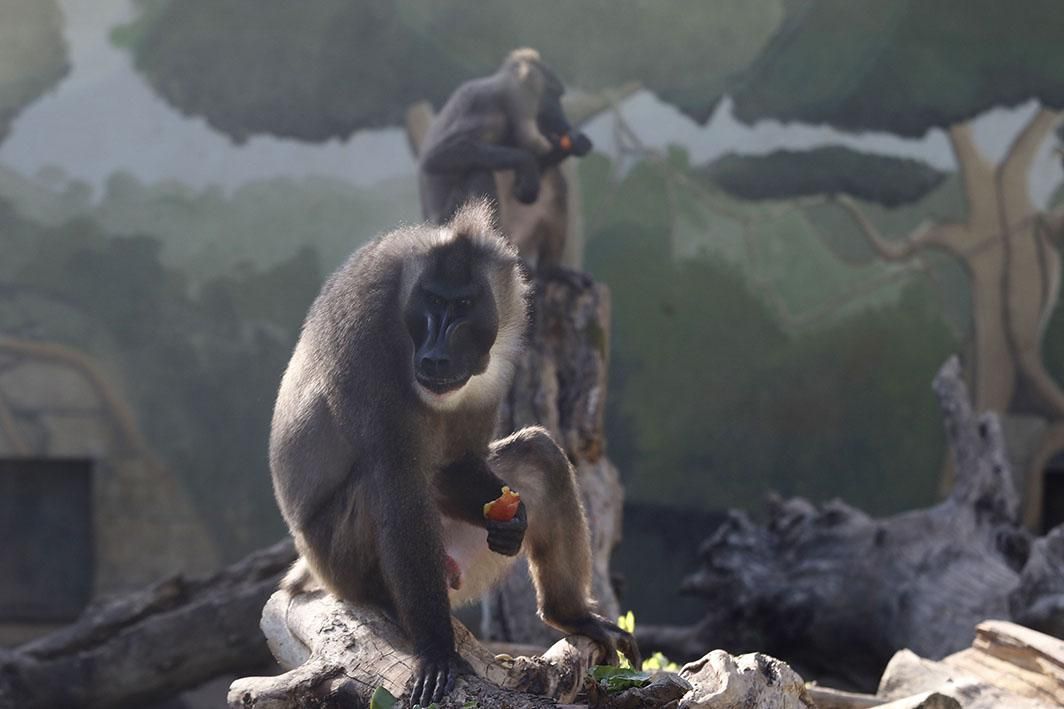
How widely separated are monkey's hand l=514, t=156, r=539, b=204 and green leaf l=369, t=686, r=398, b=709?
478 cm

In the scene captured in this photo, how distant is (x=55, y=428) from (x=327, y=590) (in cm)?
675

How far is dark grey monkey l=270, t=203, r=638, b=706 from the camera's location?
3697mm

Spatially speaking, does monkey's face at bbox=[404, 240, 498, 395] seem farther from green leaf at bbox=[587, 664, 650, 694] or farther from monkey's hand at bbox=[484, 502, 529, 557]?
green leaf at bbox=[587, 664, 650, 694]

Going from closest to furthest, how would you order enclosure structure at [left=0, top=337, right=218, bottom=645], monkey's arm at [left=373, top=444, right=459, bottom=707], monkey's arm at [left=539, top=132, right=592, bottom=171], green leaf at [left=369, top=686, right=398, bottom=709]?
1. green leaf at [left=369, top=686, right=398, bottom=709]
2. monkey's arm at [left=373, top=444, right=459, bottom=707]
3. monkey's arm at [left=539, top=132, right=592, bottom=171]
4. enclosure structure at [left=0, top=337, right=218, bottom=645]

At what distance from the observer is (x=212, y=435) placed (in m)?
10.2

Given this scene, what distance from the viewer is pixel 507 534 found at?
394cm

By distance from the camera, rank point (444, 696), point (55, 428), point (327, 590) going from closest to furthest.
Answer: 1. point (444, 696)
2. point (327, 590)
3. point (55, 428)

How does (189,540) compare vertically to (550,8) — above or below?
below

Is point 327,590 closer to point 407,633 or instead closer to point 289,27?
point 407,633

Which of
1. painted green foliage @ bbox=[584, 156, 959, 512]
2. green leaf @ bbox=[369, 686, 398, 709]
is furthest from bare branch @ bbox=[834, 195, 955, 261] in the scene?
green leaf @ bbox=[369, 686, 398, 709]

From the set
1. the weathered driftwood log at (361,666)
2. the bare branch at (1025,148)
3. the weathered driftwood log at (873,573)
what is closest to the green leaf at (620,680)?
the weathered driftwood log at (361,666)

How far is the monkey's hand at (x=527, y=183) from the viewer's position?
24.7 feet

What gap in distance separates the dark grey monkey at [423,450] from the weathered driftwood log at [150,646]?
299 centimetres

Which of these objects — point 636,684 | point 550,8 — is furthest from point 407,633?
point 550,8
